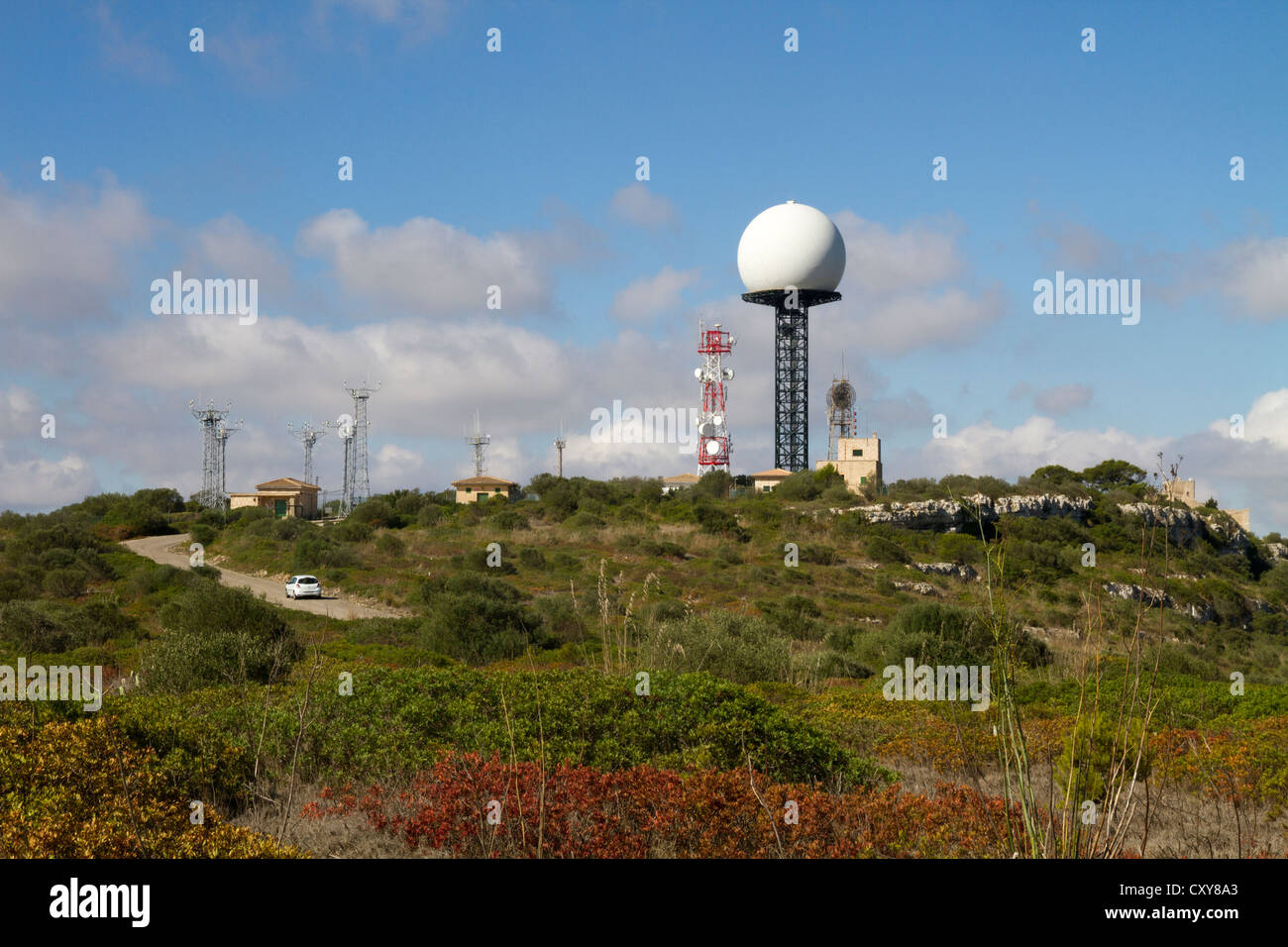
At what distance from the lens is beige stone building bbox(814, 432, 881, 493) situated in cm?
5391

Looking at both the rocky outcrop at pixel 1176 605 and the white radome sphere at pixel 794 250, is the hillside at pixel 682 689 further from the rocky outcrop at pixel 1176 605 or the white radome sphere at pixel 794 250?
the white radome sphere at pixel 794 250

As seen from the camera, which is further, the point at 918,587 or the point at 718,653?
the point at 918,587

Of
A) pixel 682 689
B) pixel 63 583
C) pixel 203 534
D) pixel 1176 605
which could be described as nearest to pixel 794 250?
pixel 1176 605

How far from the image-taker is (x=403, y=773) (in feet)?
24.1

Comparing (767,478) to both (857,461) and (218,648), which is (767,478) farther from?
(218,648)

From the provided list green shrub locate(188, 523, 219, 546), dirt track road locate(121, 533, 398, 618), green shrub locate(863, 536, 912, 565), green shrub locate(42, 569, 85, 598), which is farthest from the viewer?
green shrub locate(188, 523, 219, 546)

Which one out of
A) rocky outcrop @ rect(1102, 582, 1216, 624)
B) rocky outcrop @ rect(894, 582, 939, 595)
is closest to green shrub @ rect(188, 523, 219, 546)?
rocky outcrop @ rect(894, 582, 939, 595)

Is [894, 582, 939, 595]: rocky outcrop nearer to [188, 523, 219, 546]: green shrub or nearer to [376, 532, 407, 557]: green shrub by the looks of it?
[376, 532, 407, 557]: green shrub

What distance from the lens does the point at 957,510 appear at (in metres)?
47.4

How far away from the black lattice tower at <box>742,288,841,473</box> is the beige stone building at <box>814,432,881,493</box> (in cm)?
466

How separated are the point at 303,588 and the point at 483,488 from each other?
3124 centimetres
